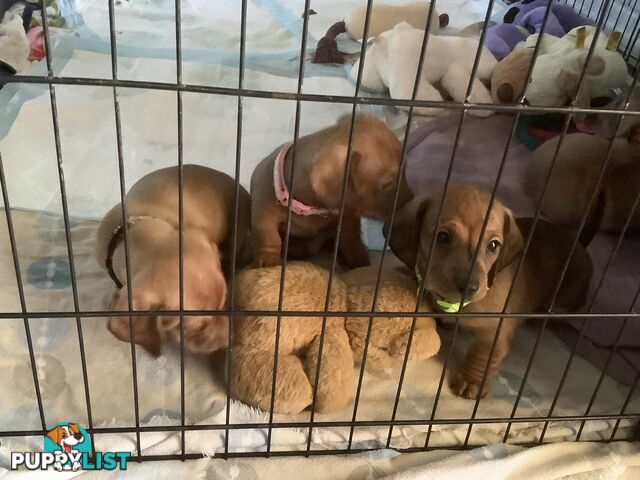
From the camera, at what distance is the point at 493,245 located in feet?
3.71

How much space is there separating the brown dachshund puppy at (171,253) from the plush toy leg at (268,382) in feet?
0.18

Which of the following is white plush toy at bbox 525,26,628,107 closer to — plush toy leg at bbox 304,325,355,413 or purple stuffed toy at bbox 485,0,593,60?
purple stuffed toy at bbox 485,0,593,60

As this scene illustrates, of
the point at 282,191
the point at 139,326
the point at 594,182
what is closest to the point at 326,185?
the point at 282,191

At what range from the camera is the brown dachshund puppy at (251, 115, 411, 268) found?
1.23m

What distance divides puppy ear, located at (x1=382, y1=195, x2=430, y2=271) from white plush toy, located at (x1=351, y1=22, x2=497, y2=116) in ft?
3.02

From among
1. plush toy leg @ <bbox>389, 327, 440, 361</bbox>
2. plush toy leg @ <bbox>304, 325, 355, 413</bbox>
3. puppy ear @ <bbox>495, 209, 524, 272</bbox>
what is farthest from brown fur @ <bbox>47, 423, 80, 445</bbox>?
puppy ear @ <bbox>495, 209, 524, 272</bbox>

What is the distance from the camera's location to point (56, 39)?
7.49ft

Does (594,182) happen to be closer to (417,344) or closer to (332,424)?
(417,344)

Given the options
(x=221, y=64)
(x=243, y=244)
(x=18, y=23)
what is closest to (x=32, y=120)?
(x=18, y=23)

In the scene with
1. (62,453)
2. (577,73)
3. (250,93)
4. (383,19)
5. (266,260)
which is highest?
(250,93)

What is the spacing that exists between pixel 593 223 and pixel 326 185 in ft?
2.07

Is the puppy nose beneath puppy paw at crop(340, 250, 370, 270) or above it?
above

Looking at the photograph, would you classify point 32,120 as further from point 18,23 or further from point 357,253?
point 357,253

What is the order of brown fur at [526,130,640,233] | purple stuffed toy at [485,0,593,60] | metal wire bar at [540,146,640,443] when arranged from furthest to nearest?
purple stuffed toy at [485,0,593,60]
brown fur at [526,130,640,233]
metal wire bar at [540,146,640,443]
